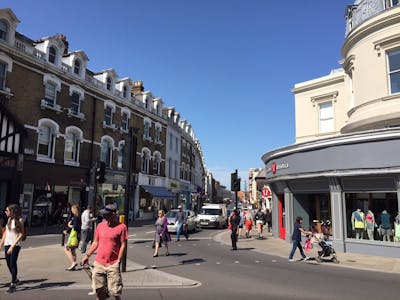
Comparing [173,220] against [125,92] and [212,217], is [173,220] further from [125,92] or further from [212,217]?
[125,92]

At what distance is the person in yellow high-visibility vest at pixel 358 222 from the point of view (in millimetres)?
14883

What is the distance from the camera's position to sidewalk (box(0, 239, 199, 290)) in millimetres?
8203

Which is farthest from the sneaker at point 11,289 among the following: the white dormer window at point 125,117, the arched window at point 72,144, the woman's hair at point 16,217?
the white dormer window at point 125,117

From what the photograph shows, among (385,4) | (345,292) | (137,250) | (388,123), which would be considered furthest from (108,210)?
(385,4)

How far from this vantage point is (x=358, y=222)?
15.0 metres

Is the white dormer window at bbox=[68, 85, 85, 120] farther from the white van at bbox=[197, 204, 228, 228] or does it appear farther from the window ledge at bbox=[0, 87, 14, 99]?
the white van at bbox=[197, 204, 228, 228]

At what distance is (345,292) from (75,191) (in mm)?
23849

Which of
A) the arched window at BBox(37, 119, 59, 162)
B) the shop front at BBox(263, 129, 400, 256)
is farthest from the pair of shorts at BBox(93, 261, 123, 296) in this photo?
the arched window at BBox(37, 119, 59, 162)

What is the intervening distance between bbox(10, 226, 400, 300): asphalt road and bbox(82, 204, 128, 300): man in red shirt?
1963mm

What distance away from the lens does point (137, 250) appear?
14.9 m

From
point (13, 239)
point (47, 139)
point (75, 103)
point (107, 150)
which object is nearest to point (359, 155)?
point (13, 239)

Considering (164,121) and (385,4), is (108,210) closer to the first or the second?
(385,4)

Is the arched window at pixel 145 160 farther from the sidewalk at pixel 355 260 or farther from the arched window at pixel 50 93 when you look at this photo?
the sidewalk at pixel 355 260

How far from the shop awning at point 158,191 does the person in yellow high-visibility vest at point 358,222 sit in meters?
25.2
